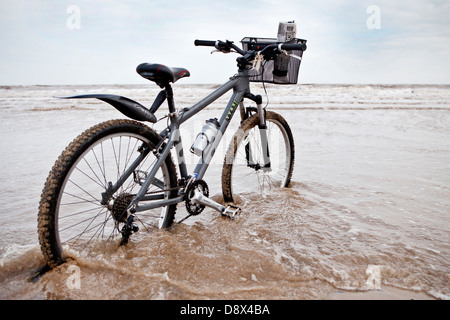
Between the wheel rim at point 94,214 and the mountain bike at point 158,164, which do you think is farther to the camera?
the wheel rim at point 94,214

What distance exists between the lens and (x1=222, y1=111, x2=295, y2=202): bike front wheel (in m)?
2.86

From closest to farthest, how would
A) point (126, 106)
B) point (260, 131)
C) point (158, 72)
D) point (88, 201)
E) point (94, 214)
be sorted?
point (126, 106)
point (158, 72)
point (88, 201)
point (94, 214)
point (260, 131)

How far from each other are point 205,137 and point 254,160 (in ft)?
3.23

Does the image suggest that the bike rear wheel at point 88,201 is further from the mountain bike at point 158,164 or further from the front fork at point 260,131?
the front fork at point 260,131

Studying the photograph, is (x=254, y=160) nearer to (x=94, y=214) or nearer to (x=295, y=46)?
(x=295, y=46)

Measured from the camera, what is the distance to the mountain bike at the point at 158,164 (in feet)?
5.58

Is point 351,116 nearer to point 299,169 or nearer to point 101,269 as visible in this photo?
point 299,169

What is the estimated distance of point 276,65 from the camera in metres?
2.95

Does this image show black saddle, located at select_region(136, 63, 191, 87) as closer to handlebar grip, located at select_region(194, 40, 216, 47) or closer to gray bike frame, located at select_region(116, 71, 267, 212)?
gray bike frame, located at select_region(116, 71, 267, 212)

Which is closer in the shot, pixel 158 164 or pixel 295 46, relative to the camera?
pixel 158 164

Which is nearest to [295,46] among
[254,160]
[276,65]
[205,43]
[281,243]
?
[276,65]

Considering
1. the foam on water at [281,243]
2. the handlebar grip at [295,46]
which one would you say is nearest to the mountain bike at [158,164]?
the handlebar grip at [295,46]
